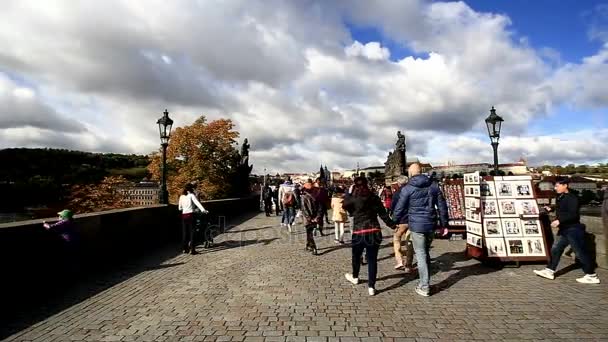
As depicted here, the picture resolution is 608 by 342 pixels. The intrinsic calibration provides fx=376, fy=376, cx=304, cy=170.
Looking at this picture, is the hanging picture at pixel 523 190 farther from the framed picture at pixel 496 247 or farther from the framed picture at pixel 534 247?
the framed picture at pixel 496 247

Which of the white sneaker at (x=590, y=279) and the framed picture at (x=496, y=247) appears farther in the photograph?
the framed picture at (x=496, y=247)

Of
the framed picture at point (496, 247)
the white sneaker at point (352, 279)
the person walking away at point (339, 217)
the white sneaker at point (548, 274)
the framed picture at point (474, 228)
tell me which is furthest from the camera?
the person walking away at point (339, 217)

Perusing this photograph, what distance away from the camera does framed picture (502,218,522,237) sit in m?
7.80

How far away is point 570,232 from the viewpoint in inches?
250

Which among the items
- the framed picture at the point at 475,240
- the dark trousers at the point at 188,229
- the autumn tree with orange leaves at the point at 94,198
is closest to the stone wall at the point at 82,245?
the dark trousers at the point at 188,229

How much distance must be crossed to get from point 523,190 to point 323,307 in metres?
5.58

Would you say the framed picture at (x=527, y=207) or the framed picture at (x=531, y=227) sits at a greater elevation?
the framed picture at (x=527, y=207)

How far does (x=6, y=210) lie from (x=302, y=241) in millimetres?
52487

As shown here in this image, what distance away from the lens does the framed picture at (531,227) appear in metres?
7.78

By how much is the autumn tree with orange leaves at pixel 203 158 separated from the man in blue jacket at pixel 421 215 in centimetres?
3671

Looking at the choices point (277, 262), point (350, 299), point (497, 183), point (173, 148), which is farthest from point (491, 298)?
point (173, 148)

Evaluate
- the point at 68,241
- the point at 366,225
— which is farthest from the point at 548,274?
the point at 68,241

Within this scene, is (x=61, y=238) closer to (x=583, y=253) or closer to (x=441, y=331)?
(x=441, y=331)

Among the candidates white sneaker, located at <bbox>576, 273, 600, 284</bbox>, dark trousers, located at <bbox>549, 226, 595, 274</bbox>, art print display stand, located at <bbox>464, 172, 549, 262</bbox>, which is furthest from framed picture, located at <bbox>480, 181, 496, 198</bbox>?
white sneaker, located at <bbox>576, 273, 600, 284</bbox>
